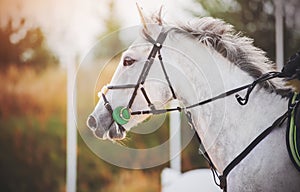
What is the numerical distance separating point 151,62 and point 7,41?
140 centimetres

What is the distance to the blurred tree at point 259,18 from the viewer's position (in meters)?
3.19

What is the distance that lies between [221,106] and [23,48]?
157 centimetres

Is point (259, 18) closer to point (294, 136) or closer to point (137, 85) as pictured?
point (137, 85)

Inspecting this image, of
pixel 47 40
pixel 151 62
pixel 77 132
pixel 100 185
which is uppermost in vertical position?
pixel 47 40

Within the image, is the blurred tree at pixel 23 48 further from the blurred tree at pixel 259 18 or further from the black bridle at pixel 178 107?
the black bridle at pixel 178 107

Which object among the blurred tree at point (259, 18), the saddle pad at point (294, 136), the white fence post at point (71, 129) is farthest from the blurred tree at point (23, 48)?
the saddle pad at point (294, 136)

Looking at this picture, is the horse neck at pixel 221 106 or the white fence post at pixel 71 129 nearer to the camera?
the horse neck at pixel 221 106

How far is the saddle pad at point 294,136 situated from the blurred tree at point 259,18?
1448mm

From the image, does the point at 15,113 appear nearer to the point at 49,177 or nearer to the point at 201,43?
the point at 49,177

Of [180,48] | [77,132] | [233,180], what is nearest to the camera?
[233,180]

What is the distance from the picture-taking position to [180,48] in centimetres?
199

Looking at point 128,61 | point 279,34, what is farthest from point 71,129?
point 279,34

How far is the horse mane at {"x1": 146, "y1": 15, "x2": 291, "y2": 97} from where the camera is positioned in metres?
1.95

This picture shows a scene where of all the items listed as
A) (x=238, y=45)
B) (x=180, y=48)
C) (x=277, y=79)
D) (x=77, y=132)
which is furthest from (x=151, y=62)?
(x=77, y=132)
